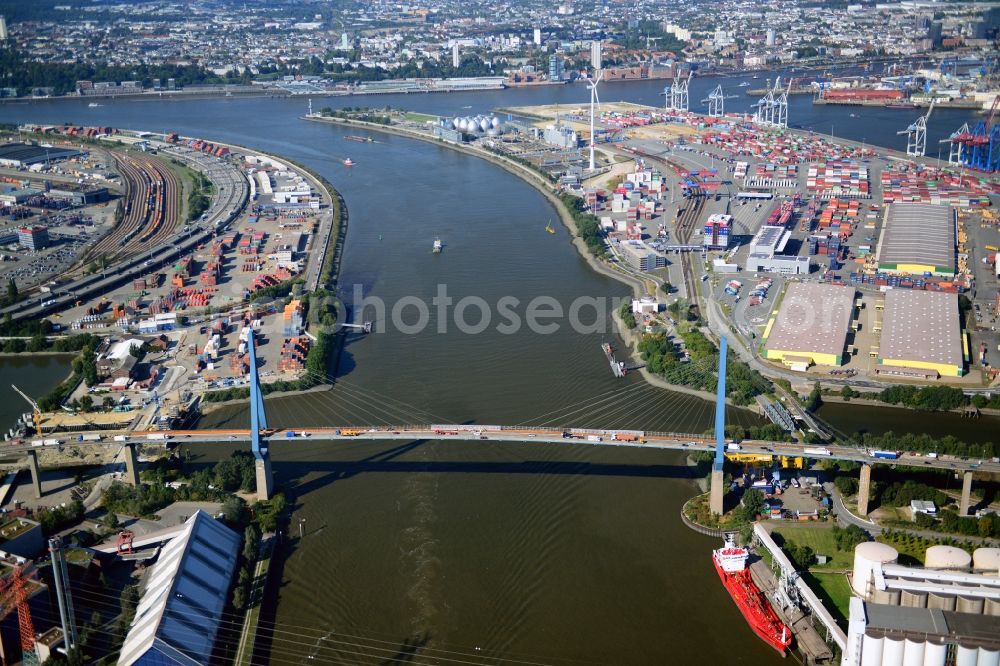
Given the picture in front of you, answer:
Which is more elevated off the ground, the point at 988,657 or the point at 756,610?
the point at 988,657

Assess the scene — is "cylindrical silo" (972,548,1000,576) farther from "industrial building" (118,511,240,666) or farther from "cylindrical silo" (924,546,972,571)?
"industrial building" (118,511,240,666)

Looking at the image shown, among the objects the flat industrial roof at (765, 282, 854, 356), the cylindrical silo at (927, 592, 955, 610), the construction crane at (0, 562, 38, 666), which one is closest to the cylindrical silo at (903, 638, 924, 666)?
the cylindrical silo at (927, 592, 955, 610)

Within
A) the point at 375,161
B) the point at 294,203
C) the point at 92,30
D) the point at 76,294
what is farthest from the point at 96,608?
the point at 92,30

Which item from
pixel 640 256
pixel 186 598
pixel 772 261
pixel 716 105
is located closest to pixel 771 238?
pixel 772 261

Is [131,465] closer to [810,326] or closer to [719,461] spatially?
[719,461]

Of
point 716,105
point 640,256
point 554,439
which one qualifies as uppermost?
point 716,105

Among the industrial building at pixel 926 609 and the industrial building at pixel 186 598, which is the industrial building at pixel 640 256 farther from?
the industrial building at pixel 186 598

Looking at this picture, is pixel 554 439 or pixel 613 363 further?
pixel 613 363
